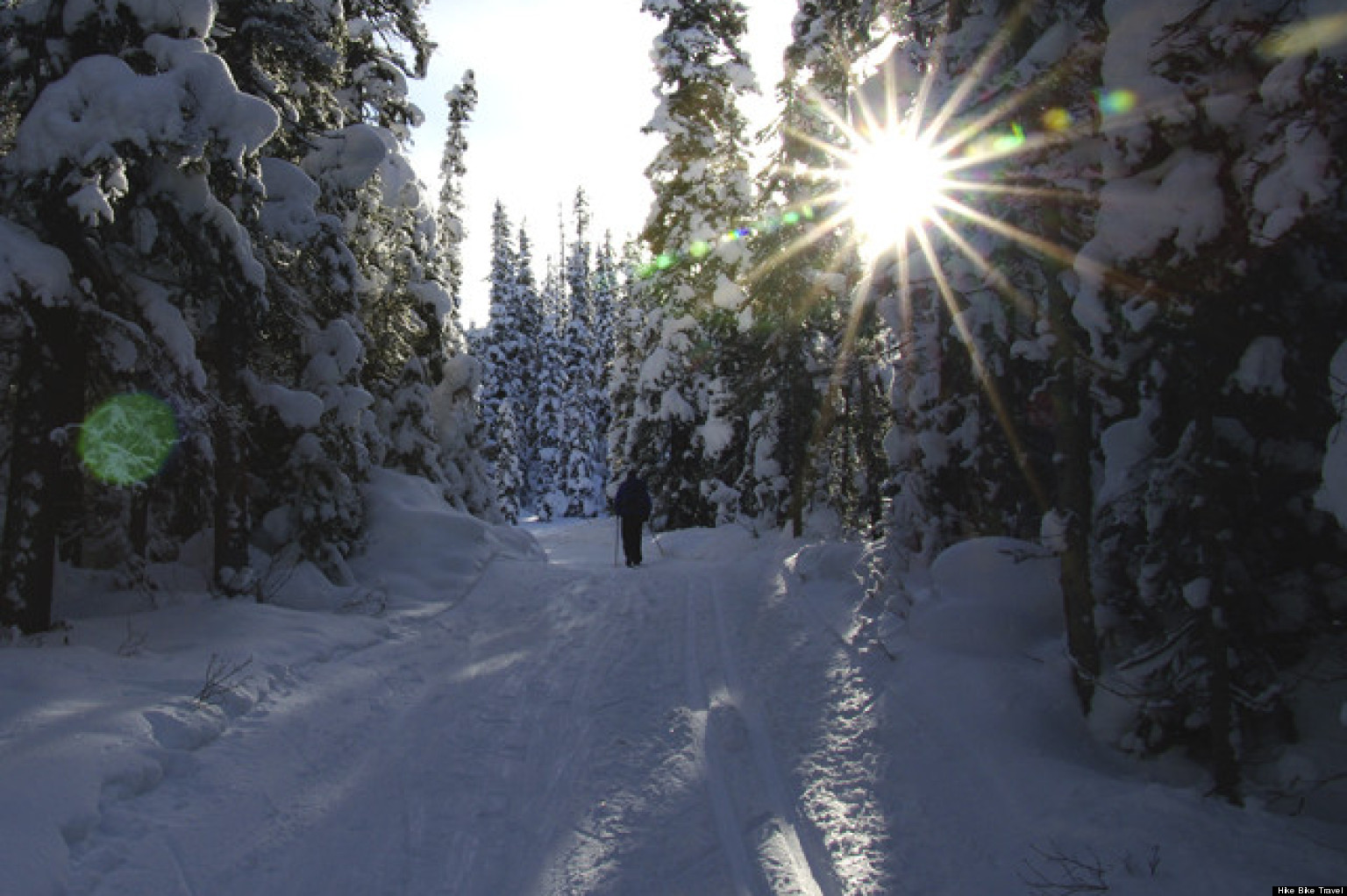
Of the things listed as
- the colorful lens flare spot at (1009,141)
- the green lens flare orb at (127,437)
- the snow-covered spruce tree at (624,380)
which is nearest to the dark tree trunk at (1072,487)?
the colorful lens flare spot at (1009,141)

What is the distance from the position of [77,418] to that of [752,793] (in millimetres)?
7625

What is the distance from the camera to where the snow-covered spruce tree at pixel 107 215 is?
24.5 feet

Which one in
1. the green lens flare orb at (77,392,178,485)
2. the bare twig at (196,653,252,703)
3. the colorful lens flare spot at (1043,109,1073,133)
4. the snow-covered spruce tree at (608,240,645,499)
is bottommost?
the bare twig at (196,653,252,703)

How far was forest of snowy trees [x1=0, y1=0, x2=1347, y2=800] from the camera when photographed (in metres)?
5.22

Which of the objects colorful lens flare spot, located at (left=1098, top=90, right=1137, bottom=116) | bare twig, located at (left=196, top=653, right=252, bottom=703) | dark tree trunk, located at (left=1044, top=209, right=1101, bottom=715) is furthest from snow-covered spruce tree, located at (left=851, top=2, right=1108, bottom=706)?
bare twig, located at (left=196, top=653, right=252, bottom=703)

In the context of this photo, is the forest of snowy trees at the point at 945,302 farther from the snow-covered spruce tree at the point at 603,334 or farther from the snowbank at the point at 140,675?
the snow-covered spruce tree at the point at 603,334

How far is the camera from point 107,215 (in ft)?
23.8

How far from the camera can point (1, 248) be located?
23.3 ft

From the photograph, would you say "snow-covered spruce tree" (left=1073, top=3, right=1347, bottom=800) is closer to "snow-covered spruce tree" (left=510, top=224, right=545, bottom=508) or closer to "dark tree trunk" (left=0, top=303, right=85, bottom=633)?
"dark tree trunk" (left=0, top=303, right=85, bottom=633)

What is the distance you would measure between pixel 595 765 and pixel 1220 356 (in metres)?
5.33

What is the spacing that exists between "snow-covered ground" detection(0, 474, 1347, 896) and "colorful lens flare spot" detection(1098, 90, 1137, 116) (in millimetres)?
4342

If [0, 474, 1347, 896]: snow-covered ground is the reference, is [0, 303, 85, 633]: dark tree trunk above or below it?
above

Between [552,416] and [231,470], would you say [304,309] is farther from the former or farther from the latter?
[552,416]

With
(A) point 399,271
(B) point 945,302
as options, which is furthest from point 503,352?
(B) point 945,302
